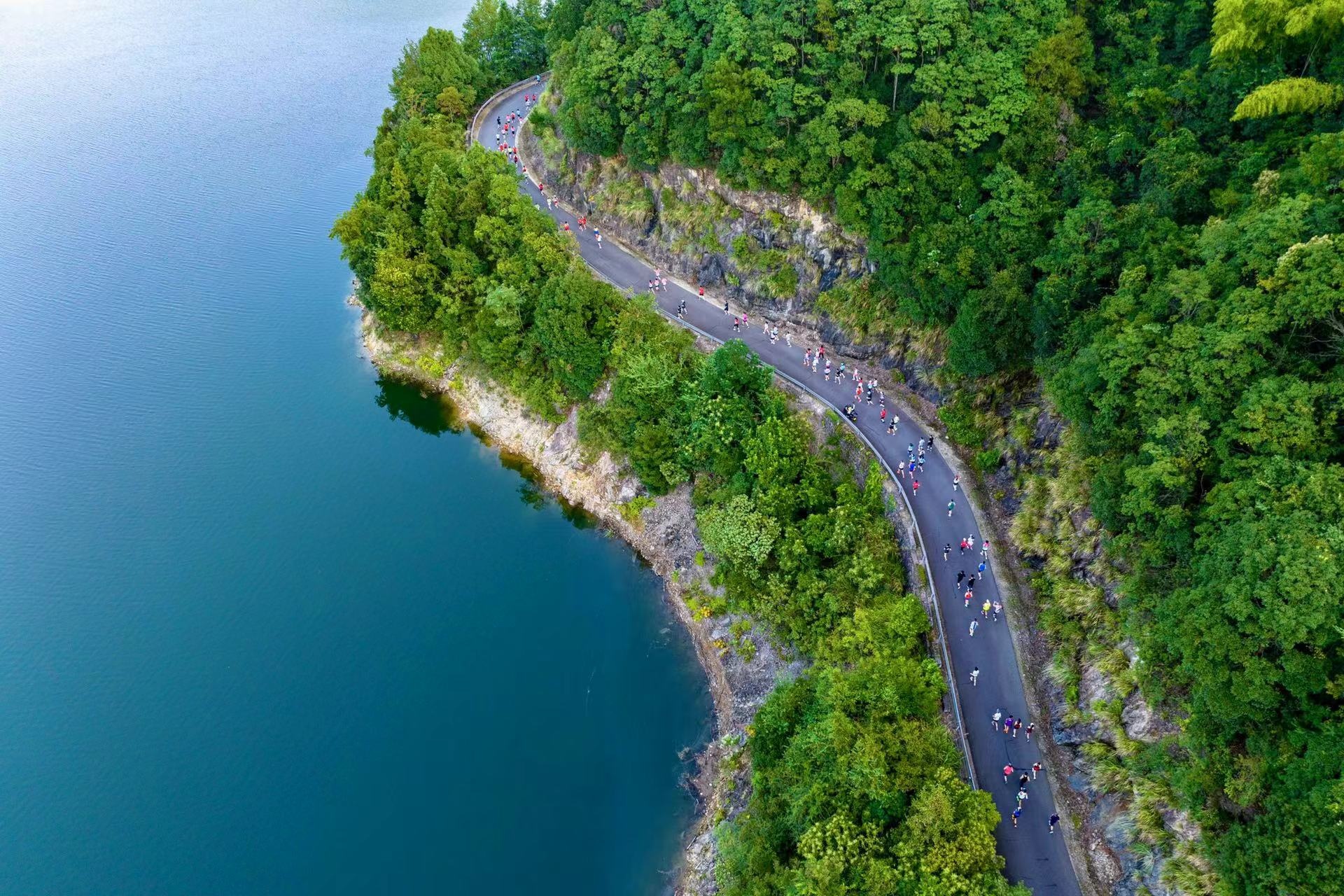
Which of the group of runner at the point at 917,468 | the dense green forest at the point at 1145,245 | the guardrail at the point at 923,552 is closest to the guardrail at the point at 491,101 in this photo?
the group of runner at the point at 917,468

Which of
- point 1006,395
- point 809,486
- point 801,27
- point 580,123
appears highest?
point 801,27

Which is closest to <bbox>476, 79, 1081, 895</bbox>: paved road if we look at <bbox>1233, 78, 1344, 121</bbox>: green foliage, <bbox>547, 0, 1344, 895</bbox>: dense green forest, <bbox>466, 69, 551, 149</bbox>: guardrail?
<bbox>547, 0, 1344, 895</bbox>: dense green forest

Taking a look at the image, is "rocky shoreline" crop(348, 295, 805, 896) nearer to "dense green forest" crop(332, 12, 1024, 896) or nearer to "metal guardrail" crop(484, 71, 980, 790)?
"dense green forest" crop(332, 12, 1024, 896)

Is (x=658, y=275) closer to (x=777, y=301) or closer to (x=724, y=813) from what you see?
(x=777, y=301)

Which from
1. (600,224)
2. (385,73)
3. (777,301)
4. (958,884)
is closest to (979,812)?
(958,884)

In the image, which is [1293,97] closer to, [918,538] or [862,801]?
[918,538]

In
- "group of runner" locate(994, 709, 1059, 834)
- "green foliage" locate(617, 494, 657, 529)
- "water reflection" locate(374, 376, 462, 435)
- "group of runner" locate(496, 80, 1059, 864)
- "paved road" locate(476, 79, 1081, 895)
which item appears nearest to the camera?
"paved road" locate(476, 79, 1081, 895)
